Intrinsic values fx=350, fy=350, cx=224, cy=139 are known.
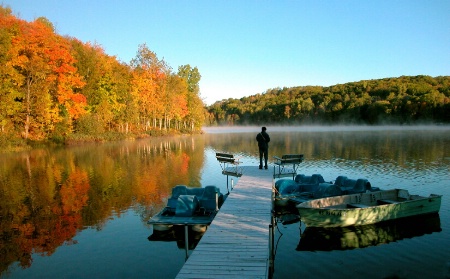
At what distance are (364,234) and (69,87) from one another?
164 ft

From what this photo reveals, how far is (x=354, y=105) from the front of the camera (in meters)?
132

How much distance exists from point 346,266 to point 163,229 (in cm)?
657

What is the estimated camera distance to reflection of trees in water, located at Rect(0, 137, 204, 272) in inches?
516

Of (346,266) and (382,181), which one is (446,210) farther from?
(346,266)

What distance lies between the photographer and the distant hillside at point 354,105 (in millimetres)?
108875

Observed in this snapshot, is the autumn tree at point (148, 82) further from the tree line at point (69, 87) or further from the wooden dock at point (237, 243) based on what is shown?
the wooden dock at point (237, 243)

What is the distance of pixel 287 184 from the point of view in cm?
1780

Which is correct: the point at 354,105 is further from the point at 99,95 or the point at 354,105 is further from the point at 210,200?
the point at 210,200

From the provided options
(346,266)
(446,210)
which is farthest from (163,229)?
(446,210)

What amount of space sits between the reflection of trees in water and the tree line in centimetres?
1269

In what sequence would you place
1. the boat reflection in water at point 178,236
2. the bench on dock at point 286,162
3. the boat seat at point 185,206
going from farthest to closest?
the bench on dock at point 286,162, the boat seat at point 185,206, the boat reflection in water at point 178,236

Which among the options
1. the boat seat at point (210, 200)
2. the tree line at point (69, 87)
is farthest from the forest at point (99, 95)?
the boat seat at point (210, 200)

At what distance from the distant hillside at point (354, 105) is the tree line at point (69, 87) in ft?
247

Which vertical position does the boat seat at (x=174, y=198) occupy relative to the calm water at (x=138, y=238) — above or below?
above
